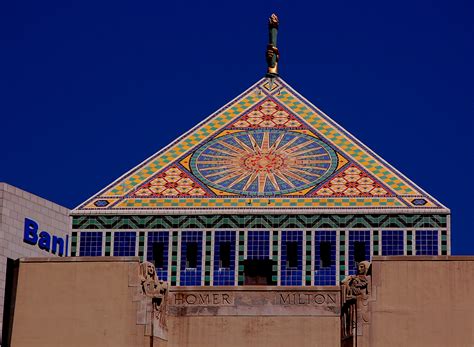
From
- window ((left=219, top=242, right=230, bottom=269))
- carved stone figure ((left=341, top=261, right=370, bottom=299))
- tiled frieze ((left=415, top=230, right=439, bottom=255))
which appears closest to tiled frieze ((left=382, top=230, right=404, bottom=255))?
tiled frieze ((left=415, top=230, right=439, bottom=255))

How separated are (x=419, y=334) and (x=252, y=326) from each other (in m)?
4.66

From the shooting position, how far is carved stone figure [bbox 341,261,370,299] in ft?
149

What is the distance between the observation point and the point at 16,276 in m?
47.2

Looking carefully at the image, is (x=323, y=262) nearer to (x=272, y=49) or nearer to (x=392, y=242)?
(x=392, y=242)

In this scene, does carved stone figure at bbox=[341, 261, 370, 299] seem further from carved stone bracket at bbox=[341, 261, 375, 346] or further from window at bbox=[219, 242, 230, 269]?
window at bbox=[219, 242, 230, 269]

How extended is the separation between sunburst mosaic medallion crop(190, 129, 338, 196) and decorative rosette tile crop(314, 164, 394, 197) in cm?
49

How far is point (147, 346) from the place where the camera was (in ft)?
149

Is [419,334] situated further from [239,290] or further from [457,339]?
[239,290]

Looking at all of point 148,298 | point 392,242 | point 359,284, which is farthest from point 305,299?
point 392,242

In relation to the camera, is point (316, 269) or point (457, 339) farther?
point (316, 269)

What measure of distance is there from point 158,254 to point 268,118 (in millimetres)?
7328

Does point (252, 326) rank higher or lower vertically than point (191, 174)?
lower

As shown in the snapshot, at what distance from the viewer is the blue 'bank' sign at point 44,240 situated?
59.1 meters

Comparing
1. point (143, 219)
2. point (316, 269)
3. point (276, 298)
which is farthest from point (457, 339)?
point (143, 219)
